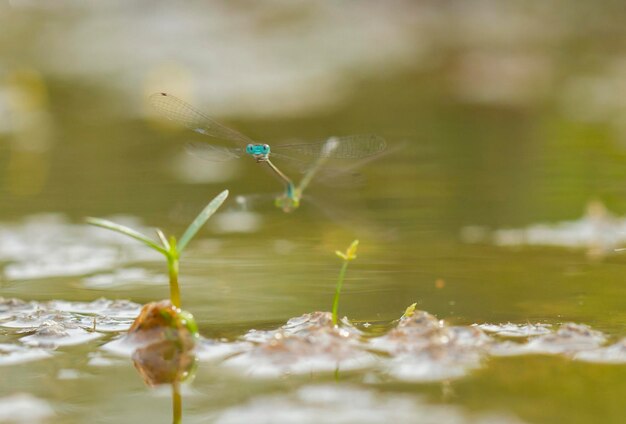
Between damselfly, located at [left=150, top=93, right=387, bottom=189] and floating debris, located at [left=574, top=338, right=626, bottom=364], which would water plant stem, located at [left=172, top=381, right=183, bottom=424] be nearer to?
floating debris, located at [left=574, top=338, right=626, bottom=364]

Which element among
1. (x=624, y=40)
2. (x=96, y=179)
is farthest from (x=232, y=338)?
(x=624, y=40)

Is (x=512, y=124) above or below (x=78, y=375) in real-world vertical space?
above

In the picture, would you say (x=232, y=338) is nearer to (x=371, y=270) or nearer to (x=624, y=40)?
(x=371, y=270)

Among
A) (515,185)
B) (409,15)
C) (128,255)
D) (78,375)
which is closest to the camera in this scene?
(78,375)

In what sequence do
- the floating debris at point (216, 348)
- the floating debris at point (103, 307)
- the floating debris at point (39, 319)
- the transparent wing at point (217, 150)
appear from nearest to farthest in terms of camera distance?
the floating debris at point (216, 348) < the floating debris at point (39, 319) < the floating debris at point (103, 307) < the transparent wing at point (217, 150)

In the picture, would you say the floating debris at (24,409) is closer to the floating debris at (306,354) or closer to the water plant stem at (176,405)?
the water plant stem at (176,405)

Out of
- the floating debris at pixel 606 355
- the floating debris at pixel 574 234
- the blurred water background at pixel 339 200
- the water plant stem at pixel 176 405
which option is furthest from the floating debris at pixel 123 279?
the floating debris at pixel 606 355

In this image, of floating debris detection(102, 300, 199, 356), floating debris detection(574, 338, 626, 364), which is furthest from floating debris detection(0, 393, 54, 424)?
floating debris detection(574, 338, 626, 364)
